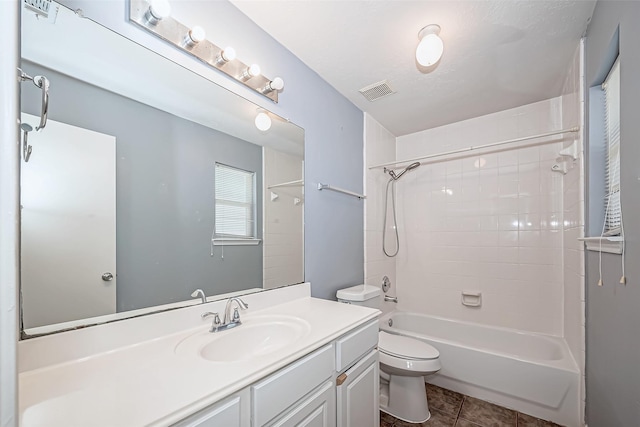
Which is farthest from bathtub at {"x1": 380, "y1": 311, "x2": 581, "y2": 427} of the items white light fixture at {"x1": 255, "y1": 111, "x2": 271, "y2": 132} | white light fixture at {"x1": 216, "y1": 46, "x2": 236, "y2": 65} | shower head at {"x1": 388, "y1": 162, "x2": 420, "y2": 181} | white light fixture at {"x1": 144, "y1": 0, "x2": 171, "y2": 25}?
white light fixture at {"x1": 144, "y1": 0, "x2": 171, "y2": 25}

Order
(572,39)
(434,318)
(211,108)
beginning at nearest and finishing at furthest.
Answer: (211,108) < (572,39) < (434,318)

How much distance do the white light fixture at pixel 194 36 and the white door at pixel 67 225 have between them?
52 centimetres

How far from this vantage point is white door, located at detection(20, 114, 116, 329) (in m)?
0.80

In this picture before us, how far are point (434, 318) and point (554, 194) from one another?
4.94 feet

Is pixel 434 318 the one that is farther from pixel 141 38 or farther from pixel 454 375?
pixel 141 38

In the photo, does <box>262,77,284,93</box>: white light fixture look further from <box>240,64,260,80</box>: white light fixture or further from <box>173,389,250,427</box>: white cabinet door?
<box>173,389,250,427</box>: white cabinet door

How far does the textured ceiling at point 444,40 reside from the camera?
1358 mm

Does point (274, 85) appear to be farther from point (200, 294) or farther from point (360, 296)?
point (360, 296)

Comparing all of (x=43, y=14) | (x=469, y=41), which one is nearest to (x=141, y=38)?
(x=43, y=14)

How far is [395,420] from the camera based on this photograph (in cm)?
180

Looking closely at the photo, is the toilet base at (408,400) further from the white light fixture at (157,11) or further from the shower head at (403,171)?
the white light fixture at (157,11)

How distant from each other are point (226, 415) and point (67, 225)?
779 millimetres

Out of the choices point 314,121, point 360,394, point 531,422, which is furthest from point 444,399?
point 314,121

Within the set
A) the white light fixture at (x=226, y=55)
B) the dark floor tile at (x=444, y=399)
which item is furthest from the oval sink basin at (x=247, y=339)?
the dark floor tile at (x=444, y=399)
